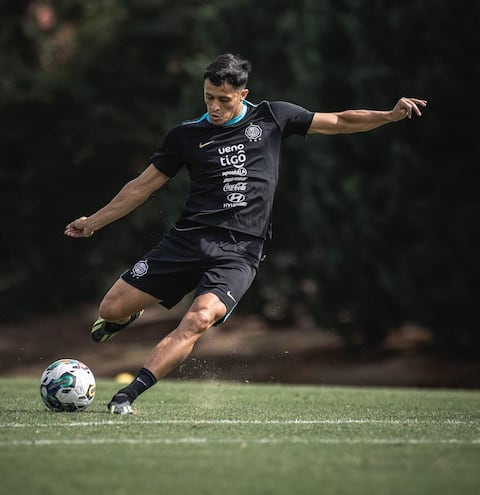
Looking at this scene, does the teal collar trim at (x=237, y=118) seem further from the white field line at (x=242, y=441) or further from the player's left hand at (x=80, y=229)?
the white field line at (x=242, y=441)

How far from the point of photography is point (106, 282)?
33344 millimetres

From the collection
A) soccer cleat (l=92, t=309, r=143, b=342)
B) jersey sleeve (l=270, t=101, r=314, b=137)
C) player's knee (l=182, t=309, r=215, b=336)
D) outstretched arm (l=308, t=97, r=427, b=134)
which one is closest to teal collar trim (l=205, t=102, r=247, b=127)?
jersey sleeve (l=270, t=101, r=314, b=137)

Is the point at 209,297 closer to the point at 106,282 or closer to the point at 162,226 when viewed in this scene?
the point at 162,226

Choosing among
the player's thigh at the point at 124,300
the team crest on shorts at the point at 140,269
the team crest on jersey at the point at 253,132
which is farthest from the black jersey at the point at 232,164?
the player's thigh at the point at 124,300

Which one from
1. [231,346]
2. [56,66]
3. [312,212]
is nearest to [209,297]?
[312,212]

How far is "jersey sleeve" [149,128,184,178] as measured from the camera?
8.48 m

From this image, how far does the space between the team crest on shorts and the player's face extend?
119 centimetres

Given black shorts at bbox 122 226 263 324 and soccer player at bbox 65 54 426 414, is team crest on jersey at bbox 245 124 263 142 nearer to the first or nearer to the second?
soccer player at bbox 65 54 426 414

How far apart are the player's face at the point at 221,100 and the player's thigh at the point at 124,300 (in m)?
1.42

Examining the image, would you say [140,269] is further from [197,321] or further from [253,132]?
[253,132]

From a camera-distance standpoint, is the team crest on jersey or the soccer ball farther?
the team crest on jersey

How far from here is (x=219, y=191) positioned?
8.29 meters

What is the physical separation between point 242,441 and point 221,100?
284 centimetres

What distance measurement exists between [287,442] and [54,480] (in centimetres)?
169
